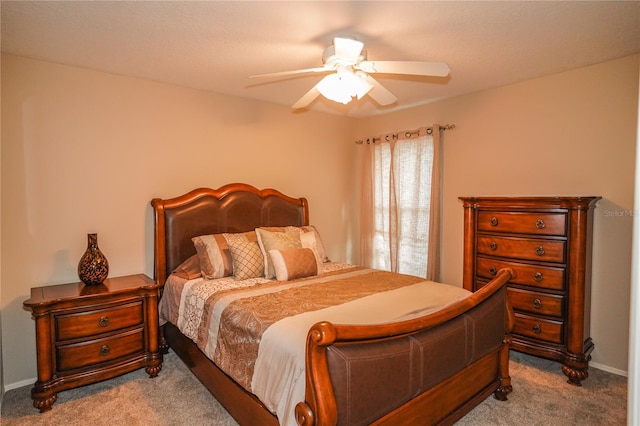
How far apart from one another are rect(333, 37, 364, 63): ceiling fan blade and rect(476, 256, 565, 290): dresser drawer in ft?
6.41

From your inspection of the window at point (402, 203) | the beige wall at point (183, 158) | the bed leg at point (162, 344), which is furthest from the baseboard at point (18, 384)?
the window at point (402, 203)

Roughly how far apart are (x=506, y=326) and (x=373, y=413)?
1.36m

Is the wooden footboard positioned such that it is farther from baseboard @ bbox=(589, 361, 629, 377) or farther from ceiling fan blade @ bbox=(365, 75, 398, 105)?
ceiling fan blade @ bbox=(365, 75, 398, 105)

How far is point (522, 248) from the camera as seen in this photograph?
9.66 ft

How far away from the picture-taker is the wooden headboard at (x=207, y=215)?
3.22 m

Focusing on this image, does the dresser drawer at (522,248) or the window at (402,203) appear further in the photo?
the window at (402,203)

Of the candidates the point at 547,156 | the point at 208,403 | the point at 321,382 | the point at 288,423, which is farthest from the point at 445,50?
the point at 208,403

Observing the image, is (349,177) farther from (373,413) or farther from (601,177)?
(373,413)

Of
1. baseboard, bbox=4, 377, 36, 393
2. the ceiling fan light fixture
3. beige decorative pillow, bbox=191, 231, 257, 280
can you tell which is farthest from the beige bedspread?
the ceiling fan light fixture

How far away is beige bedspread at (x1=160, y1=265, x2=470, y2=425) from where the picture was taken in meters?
1.73

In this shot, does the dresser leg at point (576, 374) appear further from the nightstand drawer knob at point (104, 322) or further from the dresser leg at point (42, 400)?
the dresser leg at point (42, 400)

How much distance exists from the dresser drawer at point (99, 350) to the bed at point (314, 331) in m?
0.31

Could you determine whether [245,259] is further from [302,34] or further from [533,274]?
[533,274]

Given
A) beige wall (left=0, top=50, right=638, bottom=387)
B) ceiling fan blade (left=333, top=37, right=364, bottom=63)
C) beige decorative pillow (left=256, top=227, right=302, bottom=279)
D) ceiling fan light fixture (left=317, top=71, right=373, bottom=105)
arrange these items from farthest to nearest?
beige decorative pillow (left=256, top=227, right=302, bottom=279) < beige wall (left=0, top=50, right=638, bottom=387) < ceiling fan light fixture (left=317, top=71, right=373, bottom=105) < ceiling fan blade (left=333, top=37, right=364, bottom=63)
